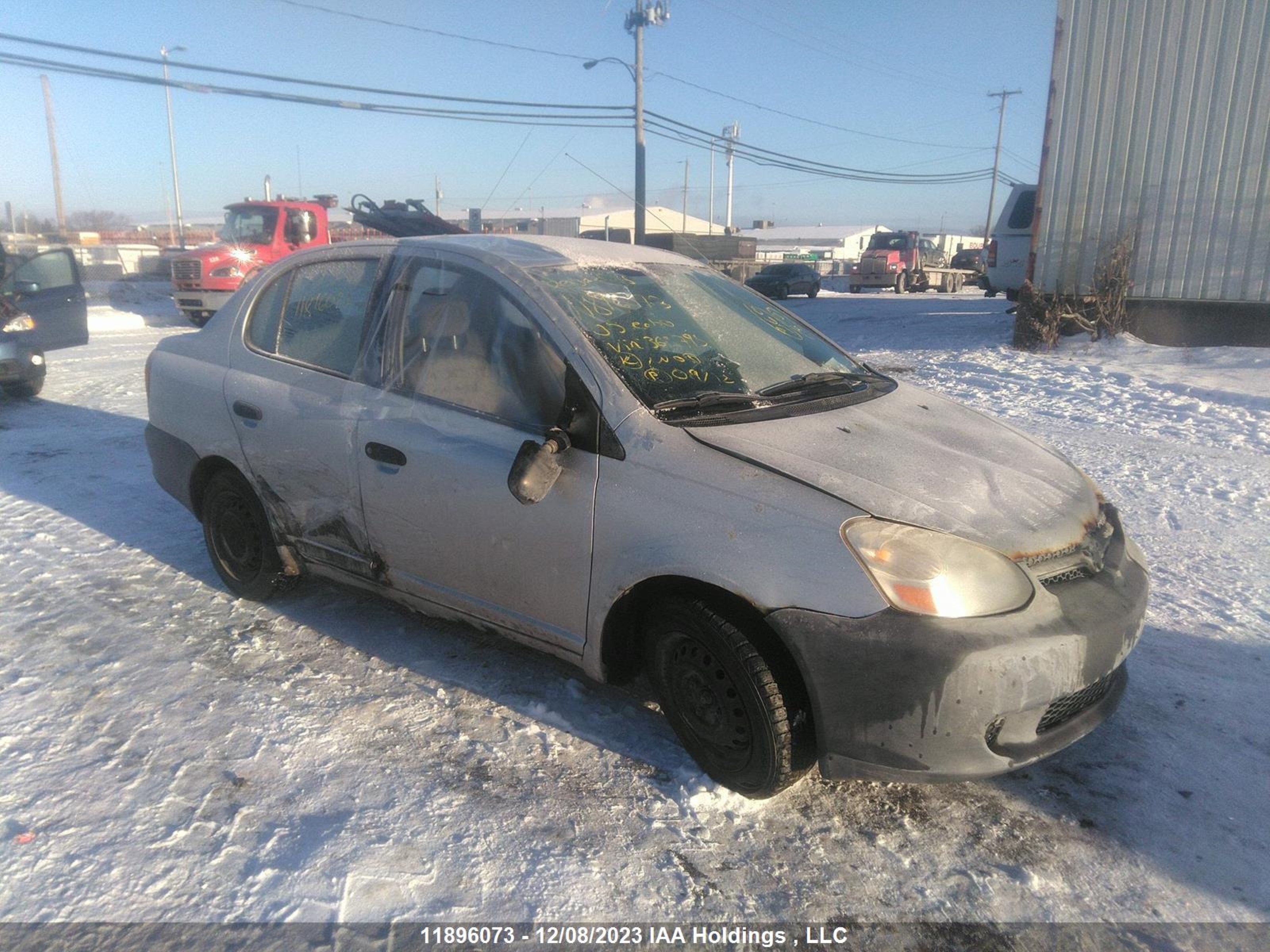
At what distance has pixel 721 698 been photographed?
9.02 ft

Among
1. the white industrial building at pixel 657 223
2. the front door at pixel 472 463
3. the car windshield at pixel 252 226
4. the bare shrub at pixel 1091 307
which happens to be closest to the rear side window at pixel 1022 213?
the bare shrub at pixel 1091 307

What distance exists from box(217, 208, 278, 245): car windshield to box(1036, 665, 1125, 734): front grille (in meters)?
18.0

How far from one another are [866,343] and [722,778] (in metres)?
12.7

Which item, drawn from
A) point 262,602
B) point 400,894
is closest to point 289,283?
point 262,602

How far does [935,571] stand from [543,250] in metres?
2.03

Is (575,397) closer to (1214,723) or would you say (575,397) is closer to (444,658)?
(444,658)

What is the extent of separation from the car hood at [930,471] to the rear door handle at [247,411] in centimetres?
215

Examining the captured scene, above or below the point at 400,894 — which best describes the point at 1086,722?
above

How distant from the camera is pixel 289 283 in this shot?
163 inches

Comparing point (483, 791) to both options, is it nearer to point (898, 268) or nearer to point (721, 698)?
point (721, 698)

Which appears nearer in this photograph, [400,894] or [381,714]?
[400,894]

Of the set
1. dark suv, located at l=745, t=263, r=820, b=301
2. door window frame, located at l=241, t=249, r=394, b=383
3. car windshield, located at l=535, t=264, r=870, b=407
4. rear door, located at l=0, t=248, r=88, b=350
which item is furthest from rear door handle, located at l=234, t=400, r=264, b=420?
dark suv, located at l=745, t=263, r=820, b=301

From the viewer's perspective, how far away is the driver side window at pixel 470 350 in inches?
123

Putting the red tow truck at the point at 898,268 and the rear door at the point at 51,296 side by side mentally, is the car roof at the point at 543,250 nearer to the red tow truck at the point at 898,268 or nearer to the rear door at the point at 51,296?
the rear door at the point at 51,296
